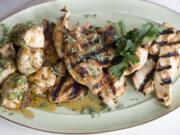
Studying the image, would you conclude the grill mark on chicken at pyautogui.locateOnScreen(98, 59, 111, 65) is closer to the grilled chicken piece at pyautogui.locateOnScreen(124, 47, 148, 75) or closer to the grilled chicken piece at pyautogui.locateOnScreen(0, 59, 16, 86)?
the grilled chicken piece at pyautogui.locateOnScreen(124, 47, 148, 75)

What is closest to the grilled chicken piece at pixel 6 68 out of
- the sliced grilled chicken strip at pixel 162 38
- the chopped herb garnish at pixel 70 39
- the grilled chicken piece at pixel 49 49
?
the grilled chicken piece at pixel 49 49

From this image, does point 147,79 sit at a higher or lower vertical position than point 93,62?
lower

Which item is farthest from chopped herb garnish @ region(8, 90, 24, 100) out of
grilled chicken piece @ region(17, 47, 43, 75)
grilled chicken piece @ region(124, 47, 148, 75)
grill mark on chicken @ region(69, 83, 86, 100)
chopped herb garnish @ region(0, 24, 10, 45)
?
grilled chicken piece @ region(124, 47, 148, 75)

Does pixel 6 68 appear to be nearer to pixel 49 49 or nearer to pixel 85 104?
pixel 49 49

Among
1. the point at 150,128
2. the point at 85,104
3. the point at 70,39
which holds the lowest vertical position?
the point at 150,128

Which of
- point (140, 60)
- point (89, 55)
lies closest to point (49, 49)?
point (89, 55)

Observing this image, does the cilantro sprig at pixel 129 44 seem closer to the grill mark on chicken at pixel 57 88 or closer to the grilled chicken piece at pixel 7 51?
the grill mark on chicken at pixel 57 88

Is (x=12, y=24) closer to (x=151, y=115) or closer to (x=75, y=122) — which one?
(x=75, y=122)
